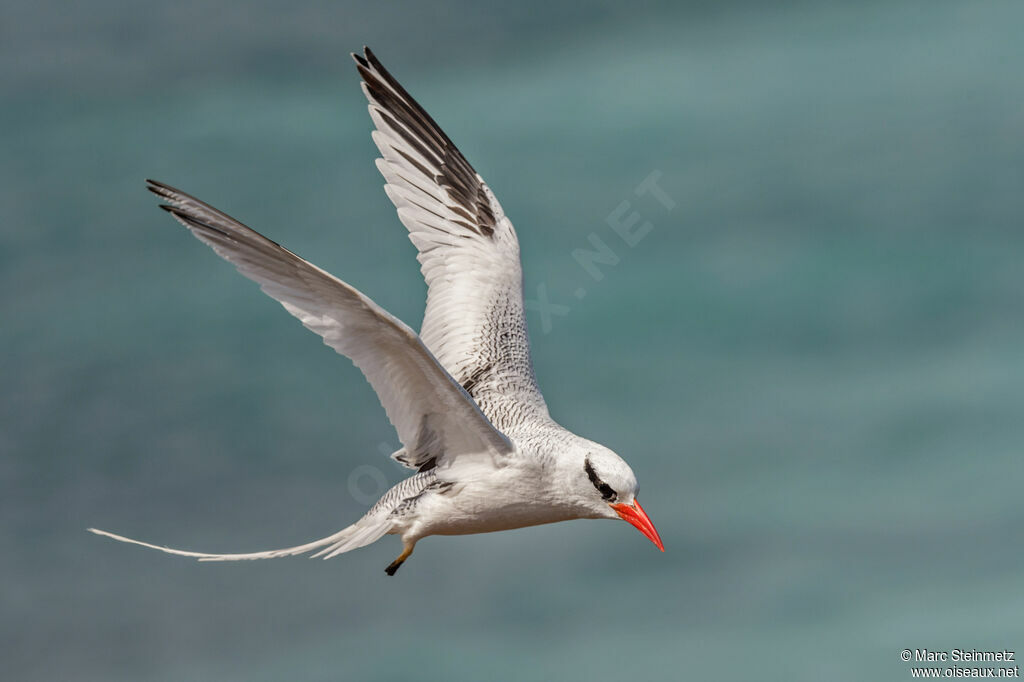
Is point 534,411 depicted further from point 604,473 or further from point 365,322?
point 365,322

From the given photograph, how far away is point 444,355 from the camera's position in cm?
1897

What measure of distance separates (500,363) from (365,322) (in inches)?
190

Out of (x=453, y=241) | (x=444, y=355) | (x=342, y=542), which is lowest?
(x=342, y=542)

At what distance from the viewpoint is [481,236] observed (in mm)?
20609

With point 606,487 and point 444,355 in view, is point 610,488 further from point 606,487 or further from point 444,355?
point 444,355

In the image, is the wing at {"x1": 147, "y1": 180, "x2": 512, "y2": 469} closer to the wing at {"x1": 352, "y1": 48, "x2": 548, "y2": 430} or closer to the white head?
the white head

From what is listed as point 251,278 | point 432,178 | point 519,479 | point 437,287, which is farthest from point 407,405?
point 432,178

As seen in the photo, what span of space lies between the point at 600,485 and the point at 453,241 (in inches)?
250

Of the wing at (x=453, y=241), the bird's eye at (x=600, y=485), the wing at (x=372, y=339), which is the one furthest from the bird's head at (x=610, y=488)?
the wing at (x=453, y=241)

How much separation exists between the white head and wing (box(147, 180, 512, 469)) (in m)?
0.93

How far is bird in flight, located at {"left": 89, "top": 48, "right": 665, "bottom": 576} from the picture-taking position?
1375 centimetres

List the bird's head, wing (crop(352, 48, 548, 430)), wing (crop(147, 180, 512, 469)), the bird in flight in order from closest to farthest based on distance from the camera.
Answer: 1. wing (crop(147, 180, 512, 469))
2. the bird in flight
3. the bird's head
4. wing (crop(352, 48, 548, 430))

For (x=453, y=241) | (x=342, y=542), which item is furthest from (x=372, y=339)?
(x=453, y=241)

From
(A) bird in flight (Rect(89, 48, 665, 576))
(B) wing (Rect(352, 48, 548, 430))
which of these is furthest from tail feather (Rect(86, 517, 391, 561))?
(B) wing (Rect(352, 48, 548, 430))
